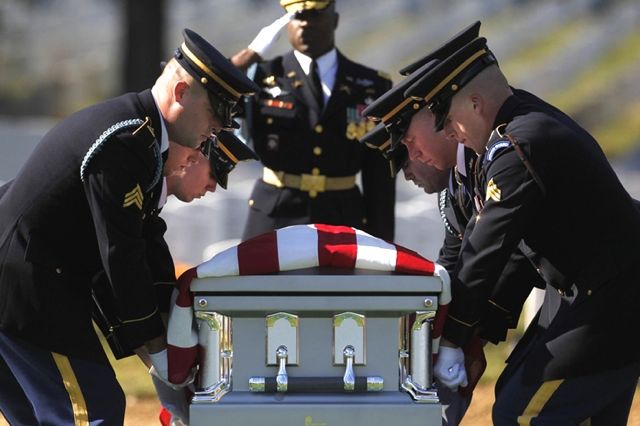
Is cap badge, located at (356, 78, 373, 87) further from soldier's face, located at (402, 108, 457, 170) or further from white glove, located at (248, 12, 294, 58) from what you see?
soldier's face, located at (402, 108, 457, 170)

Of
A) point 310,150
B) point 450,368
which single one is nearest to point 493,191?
point 450,368

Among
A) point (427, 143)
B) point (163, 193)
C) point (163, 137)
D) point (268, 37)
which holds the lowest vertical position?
point (268, 37)

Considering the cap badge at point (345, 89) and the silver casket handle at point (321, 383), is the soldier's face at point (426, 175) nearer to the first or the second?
the silver casket handle at point (321, 383)

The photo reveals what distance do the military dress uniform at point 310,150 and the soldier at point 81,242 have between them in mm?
2241

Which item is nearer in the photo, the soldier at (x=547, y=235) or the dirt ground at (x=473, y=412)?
the soldier at (x=547, y=235)

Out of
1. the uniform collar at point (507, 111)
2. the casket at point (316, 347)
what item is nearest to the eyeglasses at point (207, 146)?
the casket at point (316, 347)

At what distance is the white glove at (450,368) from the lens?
4.09 m

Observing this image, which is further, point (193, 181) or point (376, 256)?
point (193, 181)

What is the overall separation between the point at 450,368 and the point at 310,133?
248 cm

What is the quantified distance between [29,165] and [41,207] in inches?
6.7

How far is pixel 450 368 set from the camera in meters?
4.11

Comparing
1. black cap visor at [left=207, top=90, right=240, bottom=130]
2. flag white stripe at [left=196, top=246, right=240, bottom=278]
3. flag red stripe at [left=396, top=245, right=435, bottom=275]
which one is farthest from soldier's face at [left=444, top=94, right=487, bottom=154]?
flag white stripe at [left=196, top=246, right=240, bottom=278]

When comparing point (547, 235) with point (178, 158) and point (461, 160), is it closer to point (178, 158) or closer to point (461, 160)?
point (461, 160)

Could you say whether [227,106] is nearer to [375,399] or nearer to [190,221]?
[375,399]
